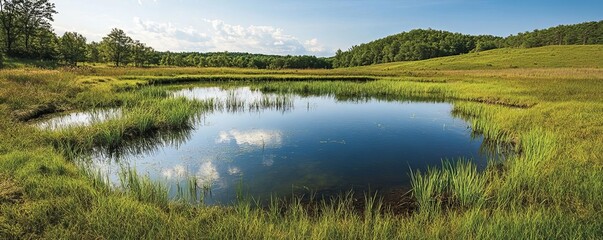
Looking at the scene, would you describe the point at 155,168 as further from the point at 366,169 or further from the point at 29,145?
the point at 366,169

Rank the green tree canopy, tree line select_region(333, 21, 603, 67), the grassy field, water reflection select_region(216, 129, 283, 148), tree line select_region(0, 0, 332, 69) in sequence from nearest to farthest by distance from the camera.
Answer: the grassy field, water reflection select_region(216, 129, 283, 148), tree line select_region(0, 0, 332, 69), the green tree canopy, tree line select_region(333, 21, 603, 67)

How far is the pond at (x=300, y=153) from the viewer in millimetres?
9453

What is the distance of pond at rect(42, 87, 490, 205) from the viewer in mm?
9453

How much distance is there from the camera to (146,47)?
94438 mm

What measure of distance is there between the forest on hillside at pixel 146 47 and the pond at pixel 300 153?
177 feet

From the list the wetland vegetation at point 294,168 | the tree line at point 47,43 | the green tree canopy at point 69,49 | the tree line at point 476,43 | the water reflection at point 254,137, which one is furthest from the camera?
the tree line at point 476,43

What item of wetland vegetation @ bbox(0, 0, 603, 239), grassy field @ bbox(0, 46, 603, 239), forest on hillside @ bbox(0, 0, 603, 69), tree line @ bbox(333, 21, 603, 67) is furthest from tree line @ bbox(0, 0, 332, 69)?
tree line @ bbox(333, 21, 603, 67)

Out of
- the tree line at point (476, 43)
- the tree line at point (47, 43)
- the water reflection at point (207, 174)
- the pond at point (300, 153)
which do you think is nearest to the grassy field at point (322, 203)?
the pond at point (300, 153)

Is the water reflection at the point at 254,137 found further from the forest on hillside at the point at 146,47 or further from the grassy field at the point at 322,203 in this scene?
the forest on hillside at the point at 146,47

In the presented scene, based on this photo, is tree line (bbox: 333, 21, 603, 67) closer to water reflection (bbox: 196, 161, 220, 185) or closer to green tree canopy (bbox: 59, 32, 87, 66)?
green tree canopy (bbox: 59, 32, 87, 66)

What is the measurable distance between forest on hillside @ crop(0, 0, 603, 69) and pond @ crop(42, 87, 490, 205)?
54.0 m

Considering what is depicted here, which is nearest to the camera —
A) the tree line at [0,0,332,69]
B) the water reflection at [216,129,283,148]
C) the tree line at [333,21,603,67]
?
the water reflection at [216,129,283,148]

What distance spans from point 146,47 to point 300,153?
9606 centimetres

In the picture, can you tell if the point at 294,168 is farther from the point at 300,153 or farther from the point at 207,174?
the point at 207,174
